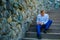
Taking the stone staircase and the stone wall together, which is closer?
the stone wall

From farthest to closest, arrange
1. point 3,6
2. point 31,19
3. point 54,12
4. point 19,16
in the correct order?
1. point 54,12
2. point 31,19
3. point 19,16
4. point 3,6

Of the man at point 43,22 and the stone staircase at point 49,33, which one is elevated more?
the man at point 43,22

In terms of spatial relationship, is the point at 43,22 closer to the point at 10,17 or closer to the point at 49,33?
the point at 49,33

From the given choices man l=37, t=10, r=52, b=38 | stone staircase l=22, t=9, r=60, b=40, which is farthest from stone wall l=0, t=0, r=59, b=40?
man l=37, t=10, r=52, b=38

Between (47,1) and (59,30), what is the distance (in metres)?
2.87

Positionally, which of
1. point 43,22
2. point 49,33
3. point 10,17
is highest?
point 10,17

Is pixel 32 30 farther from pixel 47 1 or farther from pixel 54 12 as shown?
pixel 47 1

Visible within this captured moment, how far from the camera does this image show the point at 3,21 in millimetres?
5191

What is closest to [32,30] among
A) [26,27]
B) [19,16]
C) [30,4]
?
[26,27]

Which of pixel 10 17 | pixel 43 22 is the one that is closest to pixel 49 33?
pixel 43 22

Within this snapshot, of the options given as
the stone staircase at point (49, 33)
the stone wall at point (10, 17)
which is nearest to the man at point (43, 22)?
the stone staircase at point (49, 33)

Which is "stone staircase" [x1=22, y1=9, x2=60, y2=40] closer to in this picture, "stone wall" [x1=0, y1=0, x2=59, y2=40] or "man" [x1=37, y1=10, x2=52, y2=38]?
"man" [x1=37, y1=10, x2=52, y2=38]

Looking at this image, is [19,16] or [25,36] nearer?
[19,16]

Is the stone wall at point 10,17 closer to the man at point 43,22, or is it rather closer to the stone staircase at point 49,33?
the stone staircase at point 49,33
